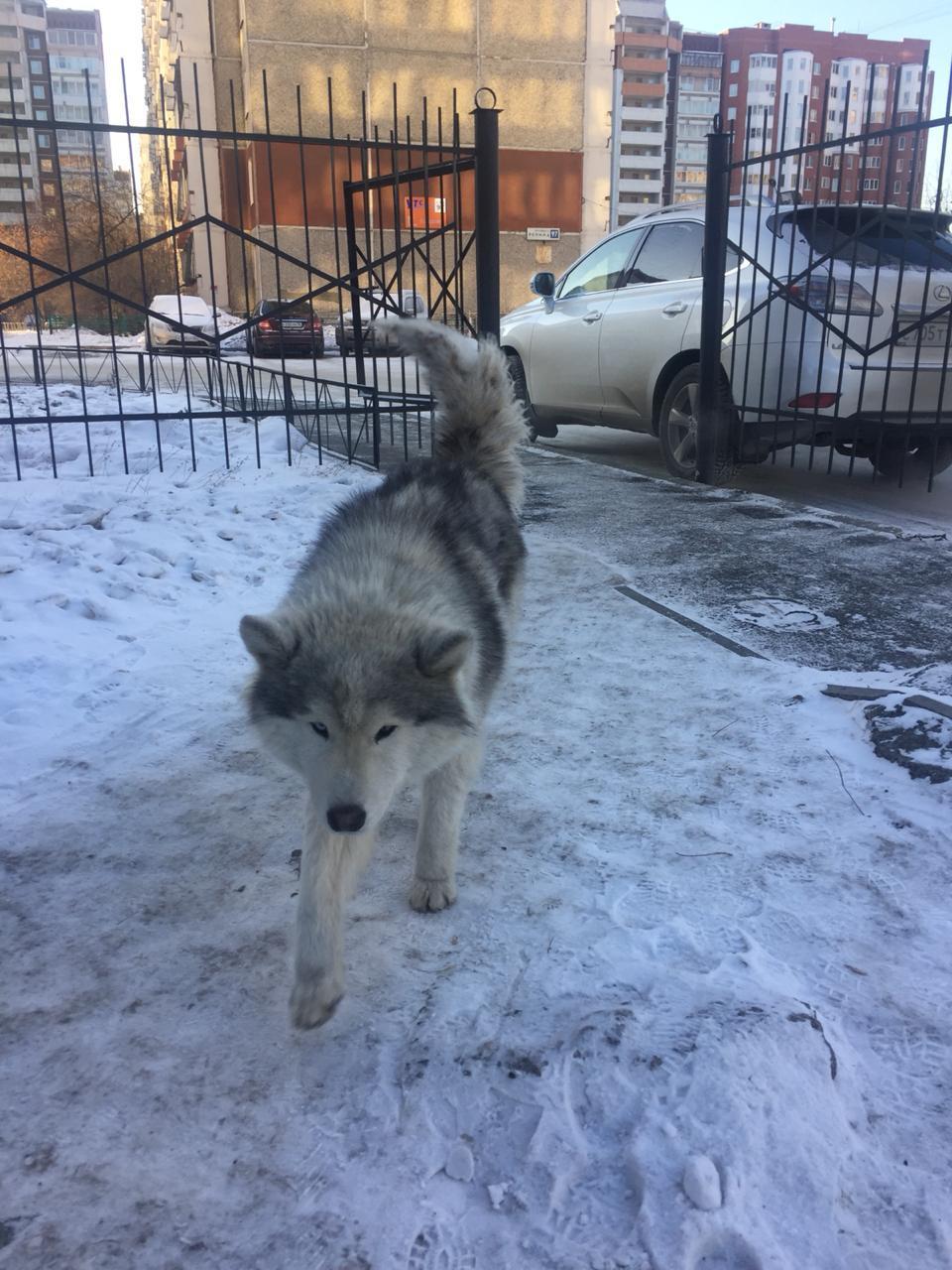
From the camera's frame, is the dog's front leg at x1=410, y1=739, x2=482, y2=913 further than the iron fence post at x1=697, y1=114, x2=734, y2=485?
No

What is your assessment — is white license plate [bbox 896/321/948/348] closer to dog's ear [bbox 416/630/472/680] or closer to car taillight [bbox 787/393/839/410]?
car taillight [bbox 787/393/839/410]

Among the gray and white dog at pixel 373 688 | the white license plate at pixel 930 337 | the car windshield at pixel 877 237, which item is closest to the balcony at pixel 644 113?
the car windshield at pixel 877 237

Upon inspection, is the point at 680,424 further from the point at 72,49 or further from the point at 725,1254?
the point at 72,49

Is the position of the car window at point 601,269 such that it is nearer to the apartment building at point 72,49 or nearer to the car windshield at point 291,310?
the car windshield at point 291,310

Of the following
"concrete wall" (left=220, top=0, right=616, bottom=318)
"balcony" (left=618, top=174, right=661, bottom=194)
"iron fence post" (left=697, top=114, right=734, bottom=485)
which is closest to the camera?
"iron fence post" (left=697, top=114, right=734, bottom=485)

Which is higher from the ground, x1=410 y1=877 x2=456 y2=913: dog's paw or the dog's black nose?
the dog's black nose

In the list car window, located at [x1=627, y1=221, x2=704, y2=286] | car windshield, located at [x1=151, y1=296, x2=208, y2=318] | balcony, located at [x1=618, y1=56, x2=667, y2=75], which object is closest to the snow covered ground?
car window, located at [x1=627, y1=221, x2=704, y2=286]

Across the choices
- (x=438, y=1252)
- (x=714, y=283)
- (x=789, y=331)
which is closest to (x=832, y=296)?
(x=789, y=331)

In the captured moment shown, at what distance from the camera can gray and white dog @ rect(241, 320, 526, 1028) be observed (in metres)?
1.98

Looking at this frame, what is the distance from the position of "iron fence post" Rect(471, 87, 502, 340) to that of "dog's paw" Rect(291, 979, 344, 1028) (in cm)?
634

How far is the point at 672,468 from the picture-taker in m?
8.09

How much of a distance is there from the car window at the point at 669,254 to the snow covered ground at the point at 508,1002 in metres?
5.32

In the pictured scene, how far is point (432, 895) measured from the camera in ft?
7.79

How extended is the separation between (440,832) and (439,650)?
1.99ft
